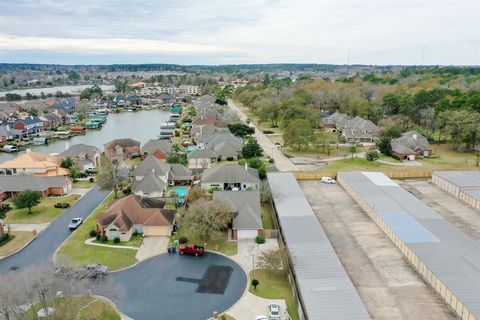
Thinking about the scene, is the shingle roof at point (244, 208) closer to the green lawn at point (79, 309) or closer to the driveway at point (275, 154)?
the green lawn at point (79, 309)

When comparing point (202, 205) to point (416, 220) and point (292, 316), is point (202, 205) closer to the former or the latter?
point (292, 316)

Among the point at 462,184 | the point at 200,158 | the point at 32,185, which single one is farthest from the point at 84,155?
the point at 462,184

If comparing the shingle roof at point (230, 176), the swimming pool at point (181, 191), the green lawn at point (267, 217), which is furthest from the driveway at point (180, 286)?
the shingle roof at point (230, 176)

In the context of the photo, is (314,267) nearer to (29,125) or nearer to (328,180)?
(328,180)

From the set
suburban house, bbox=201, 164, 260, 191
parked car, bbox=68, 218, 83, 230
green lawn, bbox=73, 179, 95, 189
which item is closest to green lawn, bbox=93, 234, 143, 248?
parked car, bbox=68, 218, 83, 230

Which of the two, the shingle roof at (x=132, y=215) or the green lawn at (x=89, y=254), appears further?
the shingle roof at (x=132, y=215)
